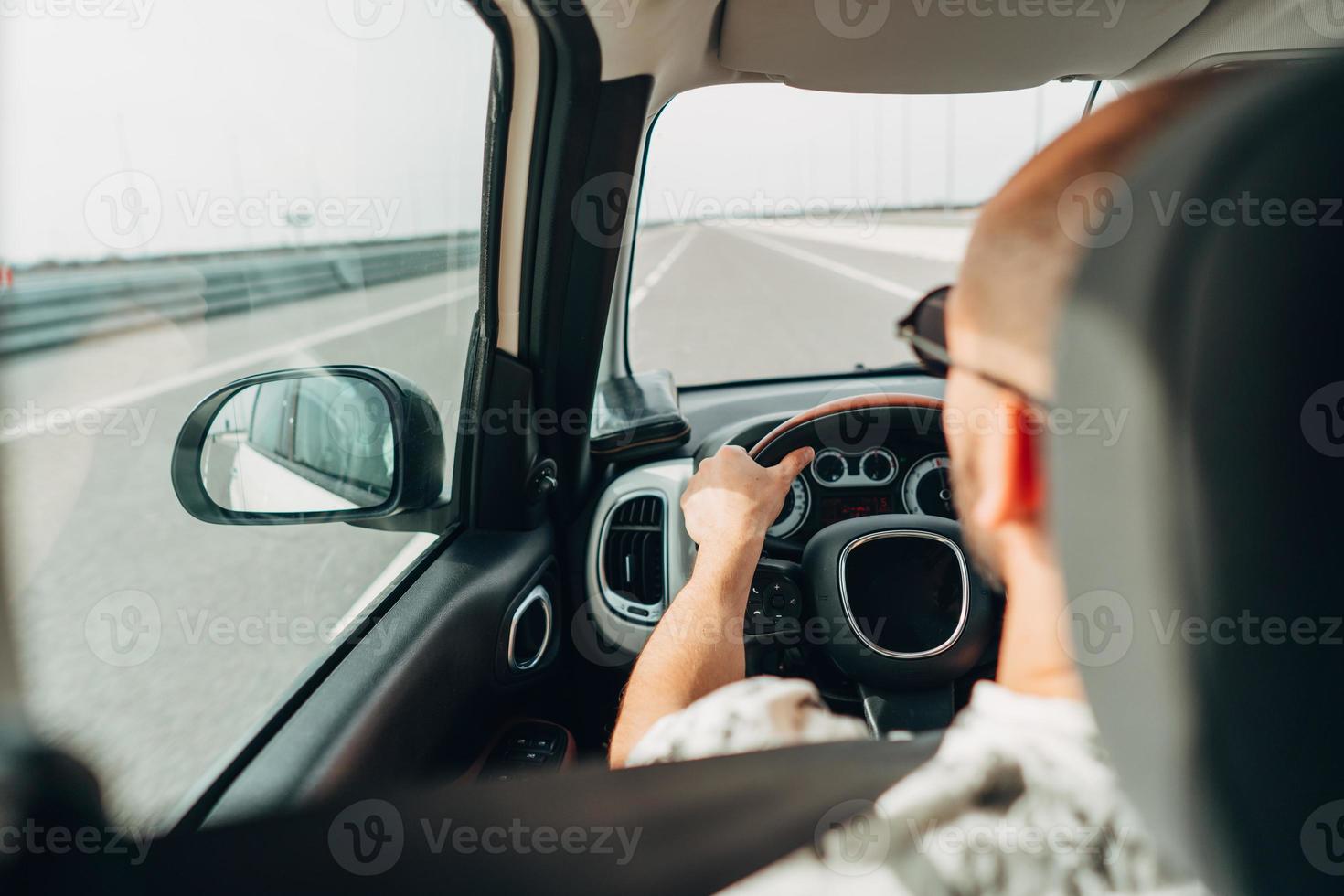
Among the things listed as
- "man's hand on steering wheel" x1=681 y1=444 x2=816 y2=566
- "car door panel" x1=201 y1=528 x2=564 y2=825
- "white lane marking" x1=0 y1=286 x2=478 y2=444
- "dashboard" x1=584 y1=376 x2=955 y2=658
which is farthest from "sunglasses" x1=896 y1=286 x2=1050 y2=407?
"car door panel" x1=201 y1=528 x2=564 y2=825

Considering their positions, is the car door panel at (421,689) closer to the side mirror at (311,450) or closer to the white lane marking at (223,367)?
the side mirror at (311,450)

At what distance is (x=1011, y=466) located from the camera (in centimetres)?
107

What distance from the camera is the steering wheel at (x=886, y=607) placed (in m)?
2.58

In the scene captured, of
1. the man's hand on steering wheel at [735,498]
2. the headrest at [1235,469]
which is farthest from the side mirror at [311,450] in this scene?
the headrest at [1235,469]

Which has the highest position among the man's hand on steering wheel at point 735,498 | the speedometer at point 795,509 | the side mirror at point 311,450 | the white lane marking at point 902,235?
the white lane marking at point 902,235

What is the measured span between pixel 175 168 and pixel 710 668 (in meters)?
1.87

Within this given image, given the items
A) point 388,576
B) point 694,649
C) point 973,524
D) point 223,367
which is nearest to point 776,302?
point 223,367

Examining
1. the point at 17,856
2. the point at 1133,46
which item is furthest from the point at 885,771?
the point at 1133,46

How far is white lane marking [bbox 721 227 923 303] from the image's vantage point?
834 cm

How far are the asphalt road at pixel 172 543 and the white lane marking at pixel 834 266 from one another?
7.40 feet

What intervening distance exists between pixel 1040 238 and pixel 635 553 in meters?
2.36

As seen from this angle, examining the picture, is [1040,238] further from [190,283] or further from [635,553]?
[635,553]

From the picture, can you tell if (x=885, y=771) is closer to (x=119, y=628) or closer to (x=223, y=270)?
(x=119, y=628)

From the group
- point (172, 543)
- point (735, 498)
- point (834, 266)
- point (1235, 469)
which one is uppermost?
point (834, 266)
